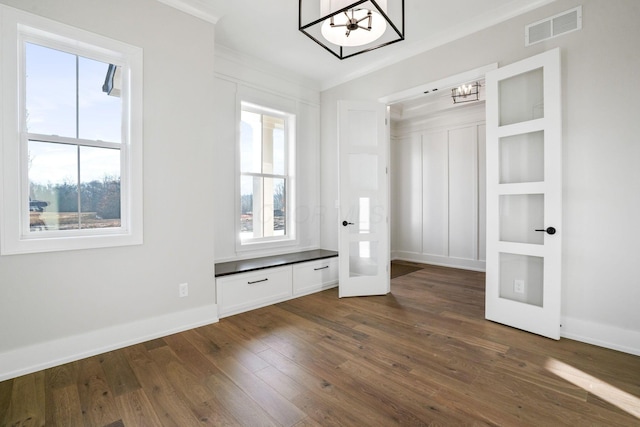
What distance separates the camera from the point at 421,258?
6.06m

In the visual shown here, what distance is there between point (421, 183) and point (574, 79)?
354 cm

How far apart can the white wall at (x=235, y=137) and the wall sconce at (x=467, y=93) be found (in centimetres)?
230

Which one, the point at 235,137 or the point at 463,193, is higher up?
the point at 235,137

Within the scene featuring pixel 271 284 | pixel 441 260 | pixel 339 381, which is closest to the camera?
pixel 339 381

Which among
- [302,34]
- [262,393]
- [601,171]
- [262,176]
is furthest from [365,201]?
[262,393]

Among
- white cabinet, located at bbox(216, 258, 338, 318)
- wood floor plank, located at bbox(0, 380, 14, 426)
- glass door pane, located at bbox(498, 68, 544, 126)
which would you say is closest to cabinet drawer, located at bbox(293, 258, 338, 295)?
white cabinet, located at bbox(216, 258, 338, 318)

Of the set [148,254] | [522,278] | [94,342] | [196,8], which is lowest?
[94,342]

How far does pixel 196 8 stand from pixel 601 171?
378 centimetres

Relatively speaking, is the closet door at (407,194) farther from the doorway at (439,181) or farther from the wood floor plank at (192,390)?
the wood floor plank at (192,390)

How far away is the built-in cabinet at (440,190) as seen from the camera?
530 centimetres

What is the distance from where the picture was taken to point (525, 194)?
2771 mm

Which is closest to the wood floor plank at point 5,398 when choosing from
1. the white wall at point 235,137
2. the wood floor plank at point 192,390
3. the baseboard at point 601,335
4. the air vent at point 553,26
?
the wood floor plank at point 192,390

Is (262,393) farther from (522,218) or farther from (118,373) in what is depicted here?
(522,218)

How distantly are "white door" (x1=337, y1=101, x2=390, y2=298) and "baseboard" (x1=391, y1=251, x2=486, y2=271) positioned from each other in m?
2.34
